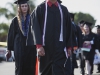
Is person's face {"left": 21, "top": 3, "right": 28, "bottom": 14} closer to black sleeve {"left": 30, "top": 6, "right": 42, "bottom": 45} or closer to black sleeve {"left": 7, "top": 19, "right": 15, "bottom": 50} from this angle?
black sleeve {"left": 7, "top": 19, "right": 15, "bottom": 50}

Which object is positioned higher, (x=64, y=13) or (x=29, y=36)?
(x=64, y=13)

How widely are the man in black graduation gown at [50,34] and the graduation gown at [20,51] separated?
167cm

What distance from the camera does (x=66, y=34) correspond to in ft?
18.9

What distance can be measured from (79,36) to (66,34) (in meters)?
4.40

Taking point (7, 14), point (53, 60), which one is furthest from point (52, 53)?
point (7, 14)

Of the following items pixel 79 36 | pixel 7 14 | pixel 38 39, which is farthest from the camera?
pixel 7 14

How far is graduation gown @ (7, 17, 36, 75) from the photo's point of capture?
7285 mm

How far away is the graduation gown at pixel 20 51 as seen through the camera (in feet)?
23.9

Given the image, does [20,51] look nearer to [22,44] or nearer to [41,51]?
[22,44]

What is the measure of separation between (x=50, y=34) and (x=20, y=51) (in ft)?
6.11

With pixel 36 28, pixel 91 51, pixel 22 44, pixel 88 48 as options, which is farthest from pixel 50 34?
pixel 91 51

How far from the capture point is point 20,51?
728 centimetres

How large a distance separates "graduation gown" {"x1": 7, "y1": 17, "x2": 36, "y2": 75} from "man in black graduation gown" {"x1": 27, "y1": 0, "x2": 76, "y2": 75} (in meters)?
1.67

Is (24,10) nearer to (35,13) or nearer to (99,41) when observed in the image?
(35,13)
